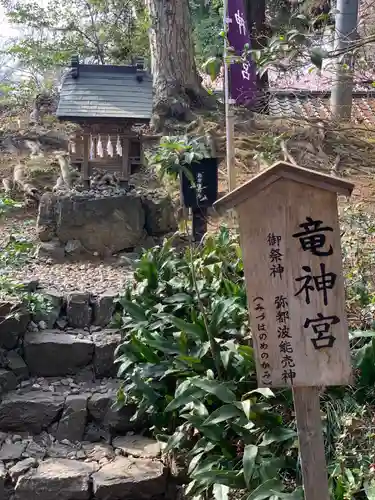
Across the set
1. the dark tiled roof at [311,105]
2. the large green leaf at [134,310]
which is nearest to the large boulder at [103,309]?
the large green leaf at [134,310]

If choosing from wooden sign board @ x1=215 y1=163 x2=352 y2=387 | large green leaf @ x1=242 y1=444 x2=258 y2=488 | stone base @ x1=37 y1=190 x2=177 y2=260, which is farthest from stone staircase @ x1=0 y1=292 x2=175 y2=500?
wooden sign board @ x1=215 y1=163 x2=352 y2=387

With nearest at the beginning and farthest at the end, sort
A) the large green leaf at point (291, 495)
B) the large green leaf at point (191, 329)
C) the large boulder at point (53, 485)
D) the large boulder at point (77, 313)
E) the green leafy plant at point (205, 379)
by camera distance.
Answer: the large green leaf at point (291, 495), the green leafy plant at point (205, 379), the large boulder at point (53, 485), the large green leaf at point (191, 329), the large boulder at point (77, 313)

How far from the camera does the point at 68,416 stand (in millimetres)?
4059

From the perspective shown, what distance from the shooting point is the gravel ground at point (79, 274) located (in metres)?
5.29

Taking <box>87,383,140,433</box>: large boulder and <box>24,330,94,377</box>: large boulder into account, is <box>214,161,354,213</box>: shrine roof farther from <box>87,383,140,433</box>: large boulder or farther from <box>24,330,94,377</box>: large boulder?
<box>24,330,94,377</box>: large boulder

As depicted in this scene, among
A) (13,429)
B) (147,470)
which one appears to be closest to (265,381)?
(147,470)

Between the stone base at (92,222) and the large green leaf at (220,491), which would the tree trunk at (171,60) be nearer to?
the stone base at (92,222)

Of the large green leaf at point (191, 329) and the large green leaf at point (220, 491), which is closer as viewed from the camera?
the large green leaf at point (220, 491)

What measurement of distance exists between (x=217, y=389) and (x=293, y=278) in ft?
4.17

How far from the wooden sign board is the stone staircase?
1.77 meters

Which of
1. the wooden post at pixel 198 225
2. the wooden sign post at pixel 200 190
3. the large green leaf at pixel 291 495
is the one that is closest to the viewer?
the large green leaf at pixel 291 495

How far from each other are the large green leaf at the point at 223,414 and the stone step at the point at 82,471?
72 cm

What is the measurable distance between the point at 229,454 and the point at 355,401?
2.31ft

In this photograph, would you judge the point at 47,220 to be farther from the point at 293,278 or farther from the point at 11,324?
the point at 293,278
